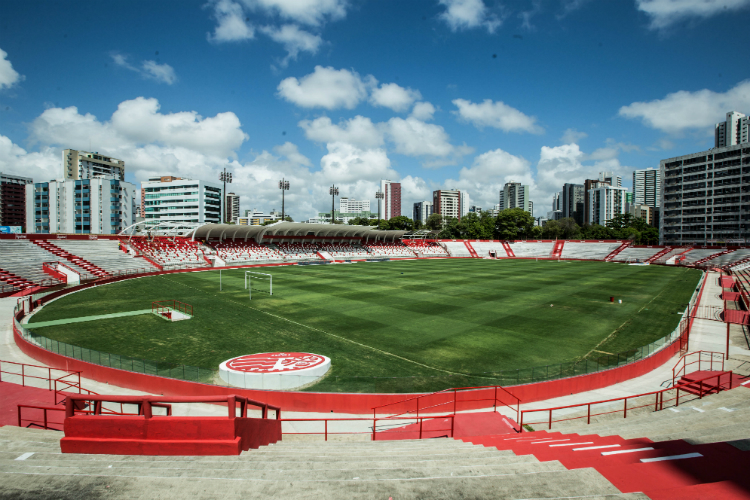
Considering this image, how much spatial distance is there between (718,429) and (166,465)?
36.8ft

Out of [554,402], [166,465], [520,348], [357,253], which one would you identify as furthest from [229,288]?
[357,253]

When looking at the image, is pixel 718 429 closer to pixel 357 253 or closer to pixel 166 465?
pixel 166 465

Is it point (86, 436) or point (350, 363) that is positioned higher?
point (86, 436)

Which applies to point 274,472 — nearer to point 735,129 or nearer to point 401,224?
point 401,224

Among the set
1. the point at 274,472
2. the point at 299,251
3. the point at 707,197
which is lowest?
the point at 274,472

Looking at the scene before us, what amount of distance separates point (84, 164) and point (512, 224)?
547 feet

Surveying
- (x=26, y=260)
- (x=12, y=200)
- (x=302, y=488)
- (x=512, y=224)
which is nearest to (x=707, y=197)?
(x=512, y=224)

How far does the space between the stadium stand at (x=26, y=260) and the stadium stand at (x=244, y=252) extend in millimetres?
23210

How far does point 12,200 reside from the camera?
→ 513 ft

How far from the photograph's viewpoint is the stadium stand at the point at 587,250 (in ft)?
298

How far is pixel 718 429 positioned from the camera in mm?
8570

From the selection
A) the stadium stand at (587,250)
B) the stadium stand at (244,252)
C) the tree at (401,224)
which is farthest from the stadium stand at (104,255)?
the tree at (401,224)

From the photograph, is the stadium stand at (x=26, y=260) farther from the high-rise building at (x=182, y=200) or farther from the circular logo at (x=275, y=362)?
the high-rise building at (x=182, y=200)

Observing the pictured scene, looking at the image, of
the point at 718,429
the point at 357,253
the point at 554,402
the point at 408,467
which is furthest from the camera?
the point at 357,253
